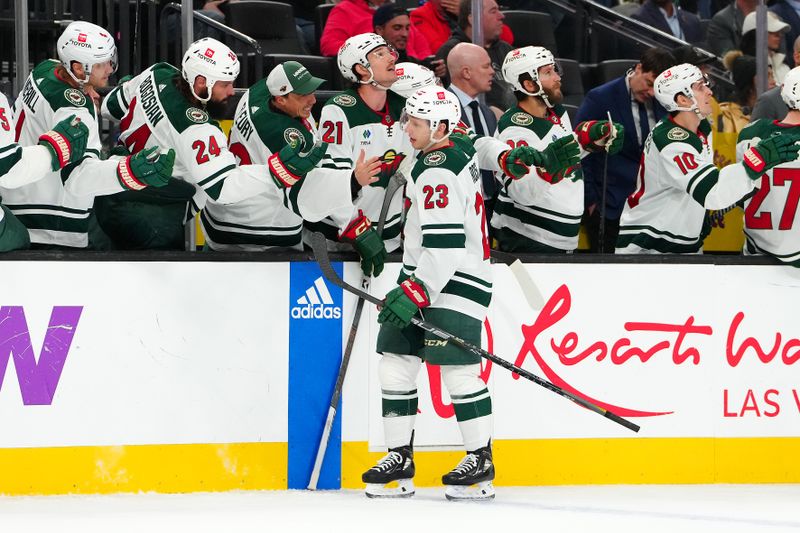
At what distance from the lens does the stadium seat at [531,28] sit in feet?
26.0

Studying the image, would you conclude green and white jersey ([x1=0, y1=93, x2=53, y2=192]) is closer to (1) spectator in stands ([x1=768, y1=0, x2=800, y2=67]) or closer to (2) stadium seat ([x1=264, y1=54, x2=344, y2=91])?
(2) stadium seat ([x1=264, y1=54, x2=344, y2=91])

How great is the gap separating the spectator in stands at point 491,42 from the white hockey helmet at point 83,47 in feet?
5.90

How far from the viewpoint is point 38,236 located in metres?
4.97

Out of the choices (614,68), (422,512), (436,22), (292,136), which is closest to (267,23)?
(436,22)

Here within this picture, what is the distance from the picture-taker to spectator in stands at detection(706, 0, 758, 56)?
307 inches

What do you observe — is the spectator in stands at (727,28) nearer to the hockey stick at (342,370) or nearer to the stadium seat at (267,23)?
the stadium seat at (267,23)

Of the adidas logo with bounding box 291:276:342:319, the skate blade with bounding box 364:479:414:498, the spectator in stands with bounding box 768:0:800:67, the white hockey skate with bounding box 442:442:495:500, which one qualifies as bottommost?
the skate blade with bounding box 364:479:414:498

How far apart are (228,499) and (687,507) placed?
1554 millimetres

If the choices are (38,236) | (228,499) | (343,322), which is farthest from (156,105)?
(228,499)

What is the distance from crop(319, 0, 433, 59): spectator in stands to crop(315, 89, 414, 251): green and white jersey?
54.2 inches

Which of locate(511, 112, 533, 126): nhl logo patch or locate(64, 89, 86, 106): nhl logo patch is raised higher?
locate(64, 89, 86, 106): nhl logo patch

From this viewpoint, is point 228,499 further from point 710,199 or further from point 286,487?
point 710,199

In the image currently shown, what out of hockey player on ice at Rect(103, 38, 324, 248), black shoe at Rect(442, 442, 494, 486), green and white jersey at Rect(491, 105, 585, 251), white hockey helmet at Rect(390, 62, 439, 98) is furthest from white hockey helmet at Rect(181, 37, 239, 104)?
black shoe at Rect(442, 442, 494, 486)

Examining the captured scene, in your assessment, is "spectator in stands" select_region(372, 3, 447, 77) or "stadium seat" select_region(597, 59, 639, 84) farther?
"stadium seat" select_region(597, 59, 639, 84)
